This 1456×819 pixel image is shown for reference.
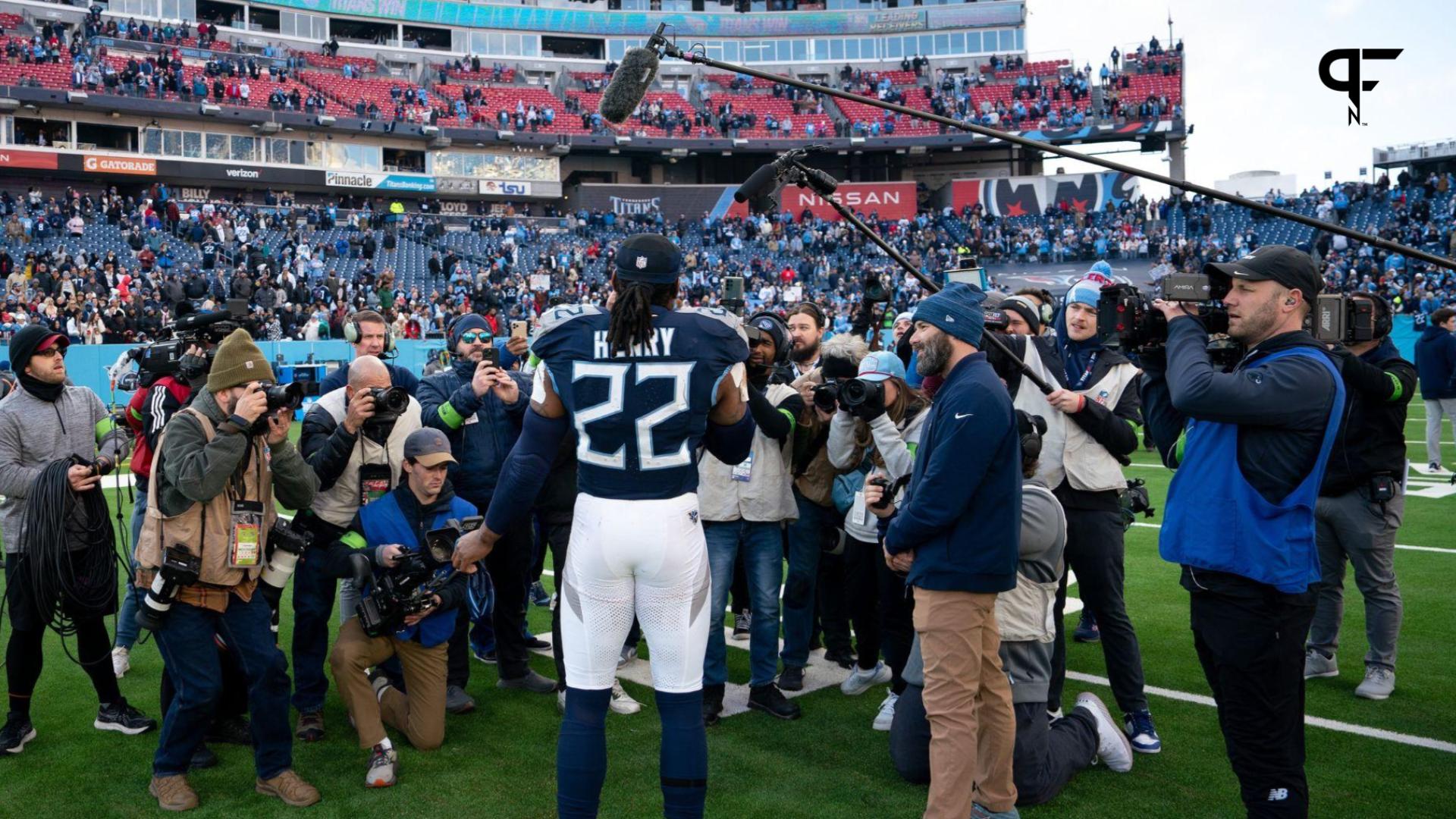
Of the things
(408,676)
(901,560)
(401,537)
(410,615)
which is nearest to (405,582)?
(410,615)

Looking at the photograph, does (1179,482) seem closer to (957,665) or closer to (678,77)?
(957,665)

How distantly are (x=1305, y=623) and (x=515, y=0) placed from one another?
5896cm

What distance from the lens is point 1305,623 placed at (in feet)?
11.4

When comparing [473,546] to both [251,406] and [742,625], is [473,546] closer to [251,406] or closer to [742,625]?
[251,406]

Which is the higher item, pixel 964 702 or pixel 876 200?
pixel 876 200

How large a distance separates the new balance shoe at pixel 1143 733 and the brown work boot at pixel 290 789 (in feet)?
11.2

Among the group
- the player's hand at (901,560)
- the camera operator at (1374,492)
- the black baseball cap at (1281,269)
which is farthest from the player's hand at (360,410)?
the camera operator at (1374,492)

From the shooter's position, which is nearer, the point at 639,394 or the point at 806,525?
the point at 639,394

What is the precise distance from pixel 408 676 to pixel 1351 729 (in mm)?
4292

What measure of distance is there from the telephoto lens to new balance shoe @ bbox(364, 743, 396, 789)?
105 cm

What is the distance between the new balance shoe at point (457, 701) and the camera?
5496mm

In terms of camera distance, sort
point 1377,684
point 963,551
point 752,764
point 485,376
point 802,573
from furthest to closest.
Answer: point 802,573 < point 1377,684 < point 485,376 < point 752,764 < point 963,551

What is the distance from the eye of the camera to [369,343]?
586 centimetres

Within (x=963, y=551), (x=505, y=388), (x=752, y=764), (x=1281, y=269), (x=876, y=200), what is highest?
(x=876, y=200)
